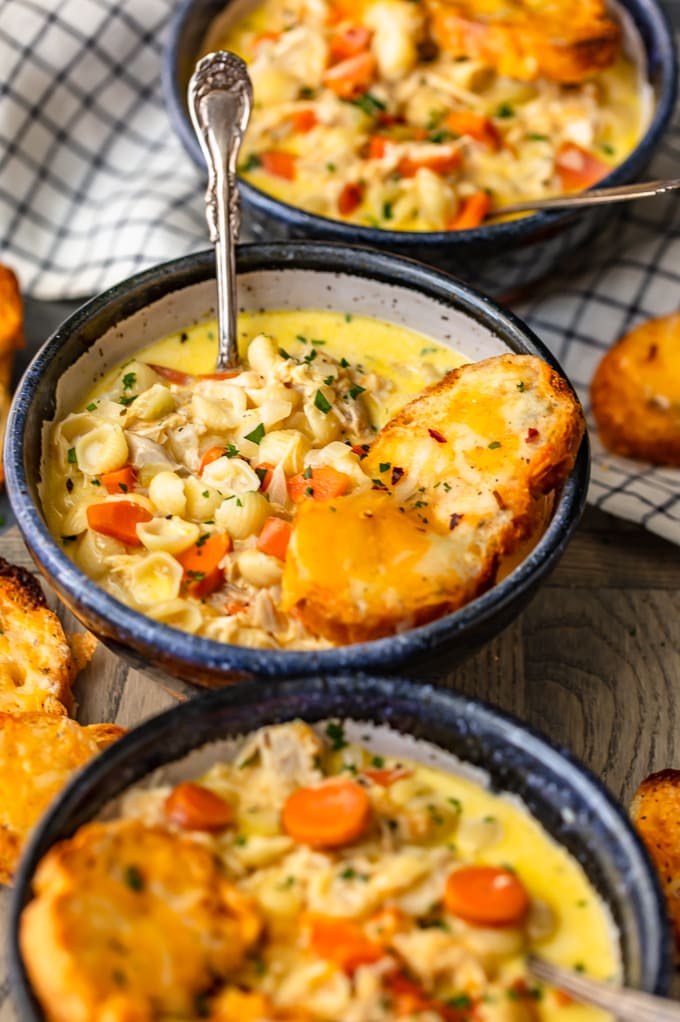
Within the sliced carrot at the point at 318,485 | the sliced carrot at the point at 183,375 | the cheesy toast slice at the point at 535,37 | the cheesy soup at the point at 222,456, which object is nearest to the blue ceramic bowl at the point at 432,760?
the cheesy soup at the point at 222,456

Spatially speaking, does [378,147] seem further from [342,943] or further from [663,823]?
[342,943]

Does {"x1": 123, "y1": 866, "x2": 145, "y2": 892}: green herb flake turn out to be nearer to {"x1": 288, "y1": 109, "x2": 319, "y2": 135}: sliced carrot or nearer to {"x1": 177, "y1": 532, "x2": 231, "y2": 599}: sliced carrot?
{"x1": 177, "y1": 532, "x2": 231, "y2": 599}: sliced carrot

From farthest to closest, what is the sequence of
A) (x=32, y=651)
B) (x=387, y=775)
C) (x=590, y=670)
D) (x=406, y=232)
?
(x=406, y=232), (x=590, y=670), (x=32, y=651), (x=387, y=775)

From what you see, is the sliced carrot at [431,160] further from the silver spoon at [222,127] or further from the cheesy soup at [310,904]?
the cheesy soup at [310,904]

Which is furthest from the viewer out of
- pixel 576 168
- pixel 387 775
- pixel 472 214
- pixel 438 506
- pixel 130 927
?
pixel 576 168

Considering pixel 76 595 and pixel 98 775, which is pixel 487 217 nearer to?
pixel 76 595

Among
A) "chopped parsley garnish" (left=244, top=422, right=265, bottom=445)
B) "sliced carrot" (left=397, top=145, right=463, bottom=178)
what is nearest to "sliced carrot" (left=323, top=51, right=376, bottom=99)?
"sliced carrot" (left=397, top=145, right=463, bottom=178)

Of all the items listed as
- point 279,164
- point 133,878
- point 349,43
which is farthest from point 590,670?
point 349,43

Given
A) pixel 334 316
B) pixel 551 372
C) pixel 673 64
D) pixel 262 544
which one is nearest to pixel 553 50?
pixel 673 64
